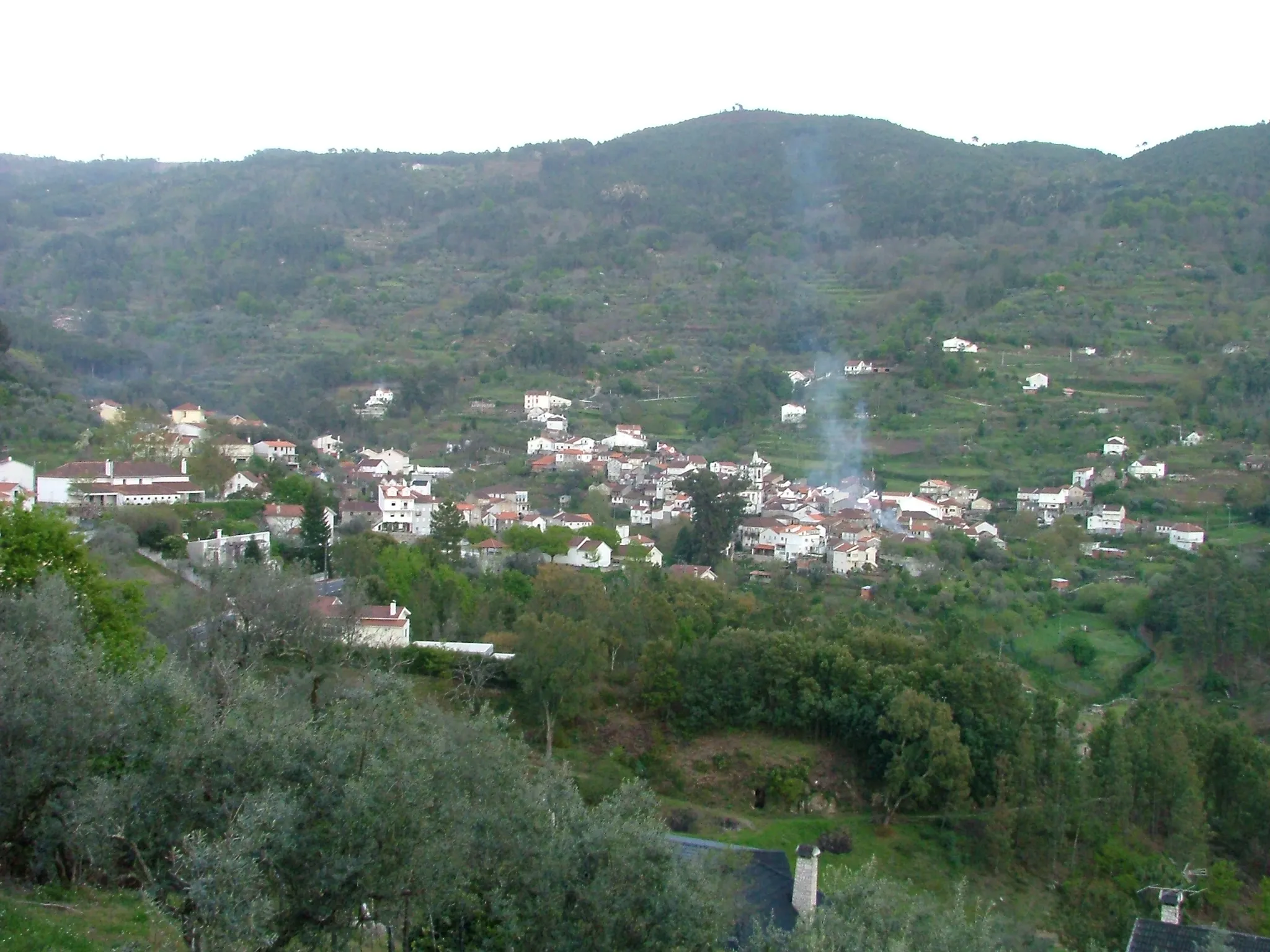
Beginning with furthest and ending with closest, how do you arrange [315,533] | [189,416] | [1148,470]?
[189,416] < [1148,470] < [315,533]

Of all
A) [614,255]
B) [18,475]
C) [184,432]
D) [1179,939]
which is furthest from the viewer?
[614,255]

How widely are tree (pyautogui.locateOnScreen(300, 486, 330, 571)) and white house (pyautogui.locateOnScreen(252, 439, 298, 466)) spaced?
33.3 ft

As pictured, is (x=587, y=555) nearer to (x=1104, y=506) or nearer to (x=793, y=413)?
(x=1104, y=506)

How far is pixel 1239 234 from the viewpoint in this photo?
54.9 meters

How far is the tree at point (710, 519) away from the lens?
2794 cm

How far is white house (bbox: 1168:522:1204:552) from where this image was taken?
28.8m

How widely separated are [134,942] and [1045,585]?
23168 millimetres

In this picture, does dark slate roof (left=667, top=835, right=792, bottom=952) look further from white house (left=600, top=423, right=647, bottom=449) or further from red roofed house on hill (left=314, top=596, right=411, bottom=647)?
white house (left=600, top=423, right=647, bottom=449)

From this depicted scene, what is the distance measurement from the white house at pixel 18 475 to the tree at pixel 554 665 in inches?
512

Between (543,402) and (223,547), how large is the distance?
24921 mm

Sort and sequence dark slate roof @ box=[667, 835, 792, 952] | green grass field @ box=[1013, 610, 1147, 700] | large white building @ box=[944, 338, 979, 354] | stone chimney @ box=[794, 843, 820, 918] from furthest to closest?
1. large white building @ box=[944, 338, 979, 354]
2. green grass field @ box=[1013, 610, 1147, 700]
3. stone chimney @ box=[794, 843, 820, 918]
4. dark slate roof @ box=[667, 835, 792, 952]

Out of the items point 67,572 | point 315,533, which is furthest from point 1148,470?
point 67,572

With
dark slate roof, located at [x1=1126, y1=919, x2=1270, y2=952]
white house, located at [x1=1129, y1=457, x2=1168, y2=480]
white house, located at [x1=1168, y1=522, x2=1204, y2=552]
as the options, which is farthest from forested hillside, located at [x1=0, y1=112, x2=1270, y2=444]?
dark slate roof, located at [x1=1126, y1=919, x2=1270, y2=952]

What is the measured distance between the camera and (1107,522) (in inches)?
1211
